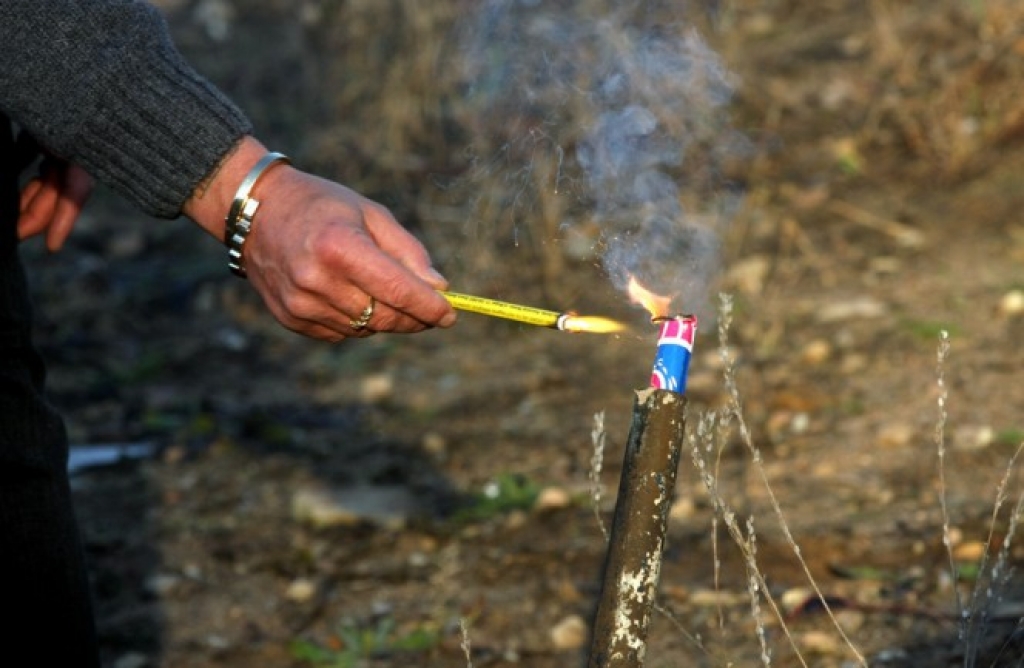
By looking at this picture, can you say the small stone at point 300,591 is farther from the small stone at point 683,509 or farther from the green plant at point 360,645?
the small stone at point 683,509

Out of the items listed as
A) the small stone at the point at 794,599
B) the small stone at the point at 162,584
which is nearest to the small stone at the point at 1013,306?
the small stone at the point at 794,599

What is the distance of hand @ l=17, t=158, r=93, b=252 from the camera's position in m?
2.56

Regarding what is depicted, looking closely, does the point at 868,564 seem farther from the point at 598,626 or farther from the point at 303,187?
the point at 303,187

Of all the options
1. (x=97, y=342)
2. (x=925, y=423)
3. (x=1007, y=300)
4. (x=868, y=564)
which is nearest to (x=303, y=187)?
(x=868, y=564)

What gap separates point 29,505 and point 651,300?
3.26ft

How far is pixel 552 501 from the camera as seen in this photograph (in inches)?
147

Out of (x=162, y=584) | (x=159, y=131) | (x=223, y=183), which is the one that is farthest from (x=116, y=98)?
(x=162, y=584)

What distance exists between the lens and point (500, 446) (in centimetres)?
415

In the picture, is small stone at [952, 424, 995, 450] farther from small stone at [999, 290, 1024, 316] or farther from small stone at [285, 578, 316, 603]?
small stone at [285, 578, 316, 603]

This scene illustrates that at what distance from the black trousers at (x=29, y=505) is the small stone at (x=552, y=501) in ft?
5.32

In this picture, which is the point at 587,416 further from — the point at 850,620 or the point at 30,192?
the point at 30,192

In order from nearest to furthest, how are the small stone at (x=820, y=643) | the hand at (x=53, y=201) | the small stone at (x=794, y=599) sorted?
1. the hand at (x=53, y=201)
2. the small stone at (x=820, y=643)
3. the small stone at (x=794, y=599)

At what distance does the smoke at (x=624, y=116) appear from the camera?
7.86 ft

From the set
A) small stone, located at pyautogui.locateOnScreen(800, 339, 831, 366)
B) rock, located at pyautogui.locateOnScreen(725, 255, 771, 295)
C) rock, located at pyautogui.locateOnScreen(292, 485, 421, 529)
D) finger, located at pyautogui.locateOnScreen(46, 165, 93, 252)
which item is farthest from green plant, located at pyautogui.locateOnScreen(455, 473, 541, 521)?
finger, located at pyautogui.locateOnScreen(46, 165, 93, 252)
